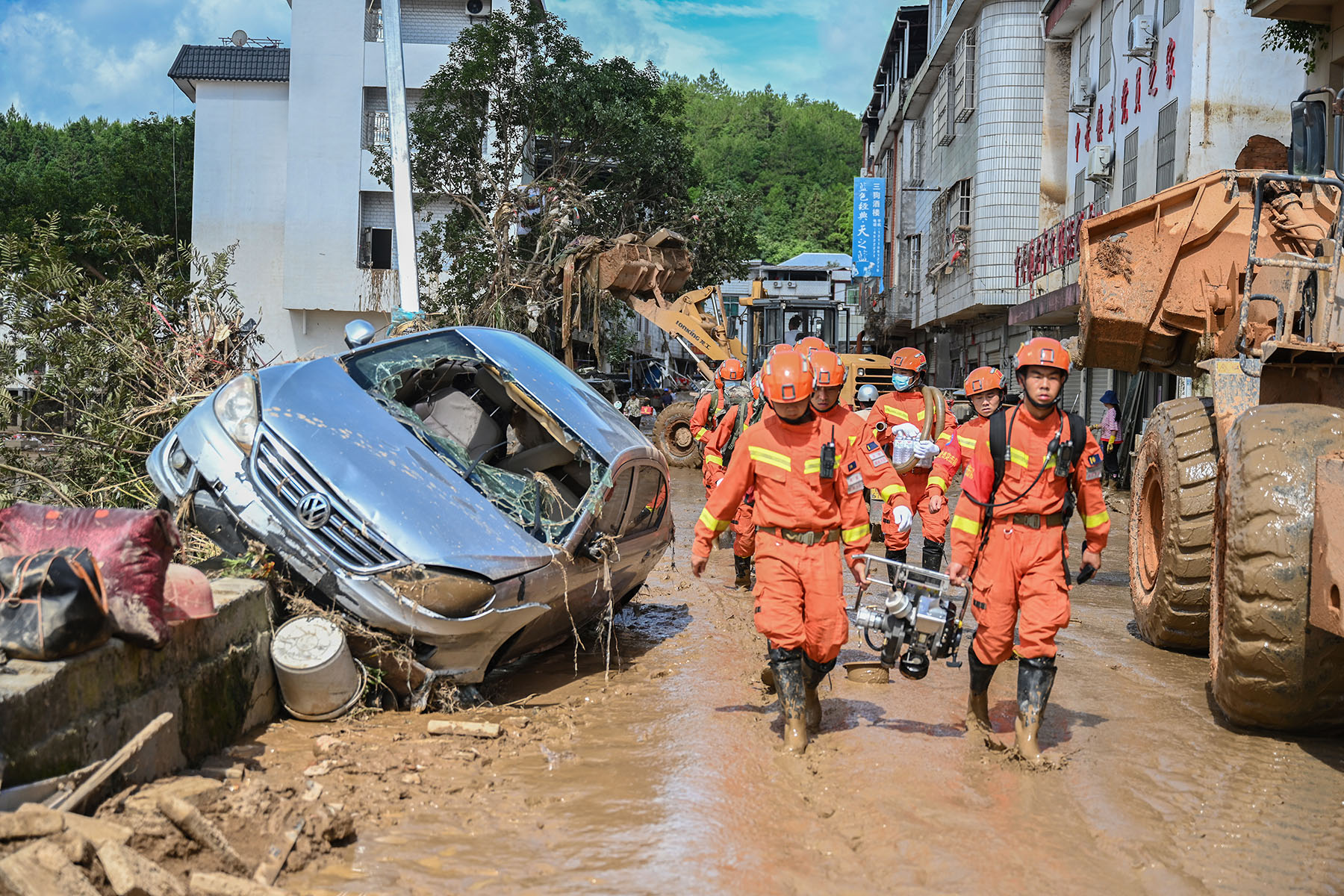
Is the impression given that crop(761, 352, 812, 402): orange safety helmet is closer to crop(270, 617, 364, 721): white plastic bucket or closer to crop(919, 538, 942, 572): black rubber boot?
crop(270, 617, 364, 721): white plastic bucket

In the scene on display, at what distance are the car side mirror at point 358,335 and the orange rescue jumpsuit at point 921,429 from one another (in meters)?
3.38

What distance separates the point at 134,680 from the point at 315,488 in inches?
54.5

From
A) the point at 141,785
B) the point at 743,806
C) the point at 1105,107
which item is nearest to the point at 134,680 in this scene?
the point at 141,785

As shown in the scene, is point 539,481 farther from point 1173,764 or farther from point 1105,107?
point 1105,107

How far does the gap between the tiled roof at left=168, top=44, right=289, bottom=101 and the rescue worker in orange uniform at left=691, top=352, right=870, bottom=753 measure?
2994 centimetres

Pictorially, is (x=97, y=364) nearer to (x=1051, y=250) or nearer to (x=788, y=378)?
(x=788, y=378)

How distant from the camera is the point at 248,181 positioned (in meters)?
32.1

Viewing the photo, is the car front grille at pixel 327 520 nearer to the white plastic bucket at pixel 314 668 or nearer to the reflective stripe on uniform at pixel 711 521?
the white plastic bucket at pixel 314 668

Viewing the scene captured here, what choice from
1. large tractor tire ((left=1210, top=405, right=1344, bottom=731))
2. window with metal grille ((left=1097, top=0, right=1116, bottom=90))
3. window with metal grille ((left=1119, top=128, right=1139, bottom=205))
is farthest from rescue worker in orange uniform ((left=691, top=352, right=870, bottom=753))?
window with metal grille ((left=1097, top=0, right=1116, bottom=90))

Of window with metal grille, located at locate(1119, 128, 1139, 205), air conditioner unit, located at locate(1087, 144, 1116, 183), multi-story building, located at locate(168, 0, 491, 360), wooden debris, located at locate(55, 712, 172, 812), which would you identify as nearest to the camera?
wooden debris, located at locate(55, 712, 172, 812)

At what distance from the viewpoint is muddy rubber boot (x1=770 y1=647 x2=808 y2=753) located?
17.3 ft

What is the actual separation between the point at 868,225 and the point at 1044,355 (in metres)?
33.8

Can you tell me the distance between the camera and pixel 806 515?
5250 mm

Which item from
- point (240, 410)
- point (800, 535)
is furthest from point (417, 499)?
point (800, 535)
